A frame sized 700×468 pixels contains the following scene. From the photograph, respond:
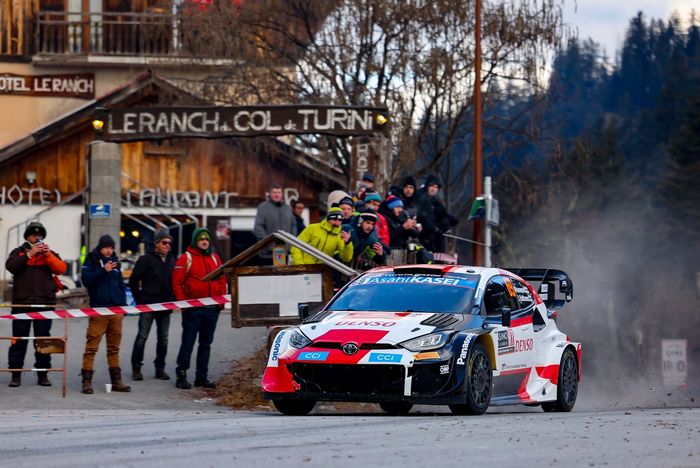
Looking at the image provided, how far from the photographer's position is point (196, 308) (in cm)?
1730

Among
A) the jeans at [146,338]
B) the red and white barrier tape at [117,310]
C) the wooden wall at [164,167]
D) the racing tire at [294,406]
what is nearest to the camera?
the racing tire at [294,406]

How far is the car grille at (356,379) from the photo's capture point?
40.5 ft

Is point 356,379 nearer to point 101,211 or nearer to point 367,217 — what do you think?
point 367,217

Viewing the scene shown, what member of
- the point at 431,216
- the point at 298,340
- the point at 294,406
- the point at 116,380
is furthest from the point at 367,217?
the point at 298,340

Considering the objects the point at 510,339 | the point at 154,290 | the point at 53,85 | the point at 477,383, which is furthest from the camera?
the point at 53,85

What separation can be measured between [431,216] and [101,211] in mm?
6409

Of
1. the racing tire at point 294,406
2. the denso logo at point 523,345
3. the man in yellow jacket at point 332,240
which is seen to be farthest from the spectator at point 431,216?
the racing tire at point 294,406

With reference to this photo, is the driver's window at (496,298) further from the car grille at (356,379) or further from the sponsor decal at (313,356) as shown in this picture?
the sponsor decal at (313,356)

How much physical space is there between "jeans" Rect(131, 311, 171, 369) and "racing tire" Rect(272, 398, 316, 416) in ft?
15.9

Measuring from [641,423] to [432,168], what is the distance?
2287cm

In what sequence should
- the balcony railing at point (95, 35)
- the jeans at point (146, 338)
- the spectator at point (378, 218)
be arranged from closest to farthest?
the jeans at point (146, 338) → the spectator at point (378, 218) → the balcony railing at point (95, 35)

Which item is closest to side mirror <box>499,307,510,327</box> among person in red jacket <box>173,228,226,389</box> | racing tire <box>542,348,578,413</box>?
racing tire <box>542,348,578,413</box>

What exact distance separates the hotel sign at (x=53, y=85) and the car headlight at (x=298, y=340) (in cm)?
2539

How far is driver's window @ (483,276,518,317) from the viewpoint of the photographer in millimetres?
13823
